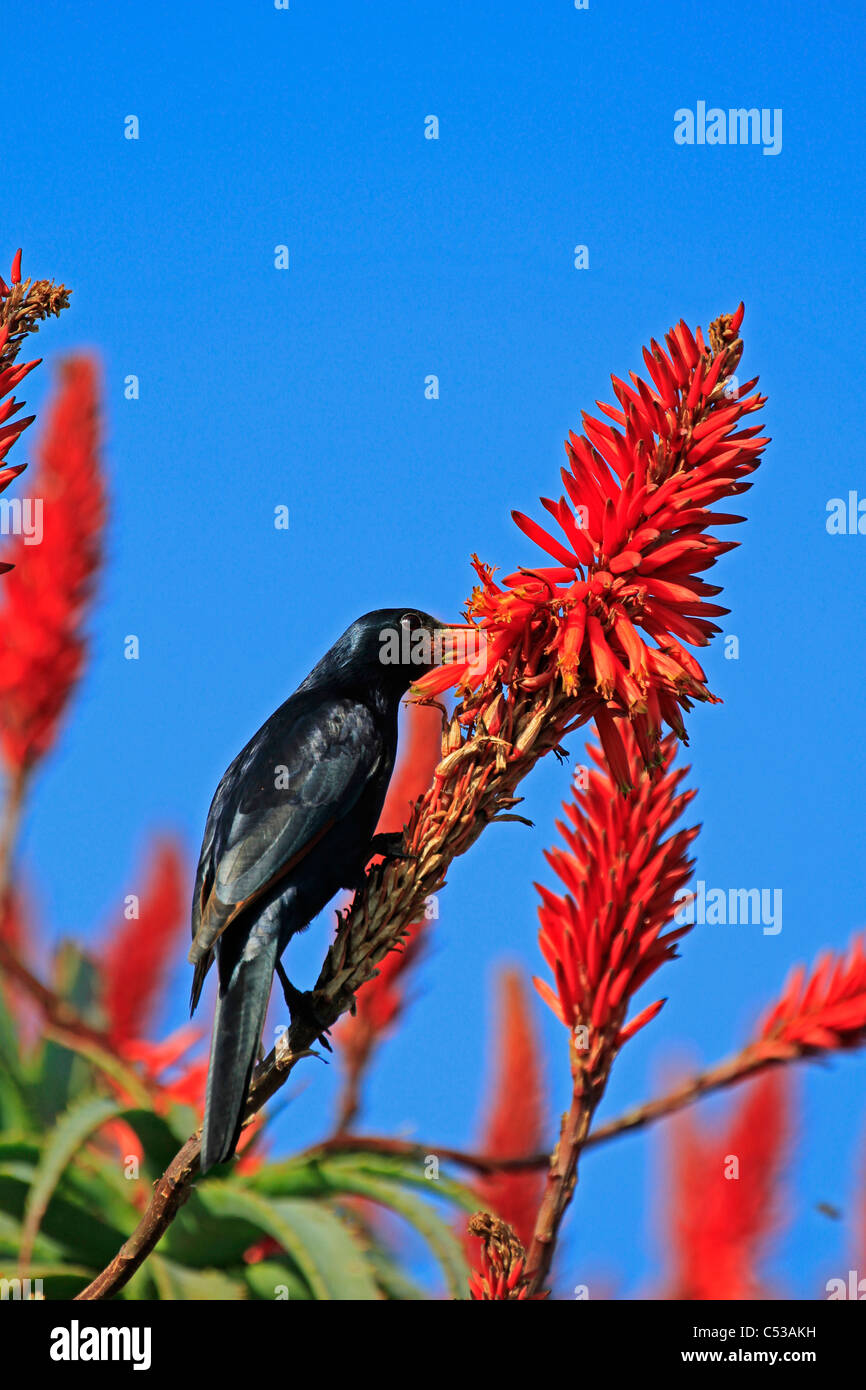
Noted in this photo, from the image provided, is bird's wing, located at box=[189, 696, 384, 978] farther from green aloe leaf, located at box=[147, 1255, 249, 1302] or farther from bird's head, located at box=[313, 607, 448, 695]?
green aloe leaf, located at box=[147, 1255, 249, 1302]

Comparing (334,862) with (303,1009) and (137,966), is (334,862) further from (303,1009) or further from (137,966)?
(137,966)

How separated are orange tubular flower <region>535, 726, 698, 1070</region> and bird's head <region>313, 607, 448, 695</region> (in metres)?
0.98

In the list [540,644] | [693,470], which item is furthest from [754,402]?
[540,644]

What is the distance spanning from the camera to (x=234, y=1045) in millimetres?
2957

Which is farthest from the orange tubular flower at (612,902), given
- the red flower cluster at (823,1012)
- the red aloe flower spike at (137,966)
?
the red aloe flower spike at (137,966)

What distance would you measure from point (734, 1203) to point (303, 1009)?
9.23 feet

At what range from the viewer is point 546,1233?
3.00 metres

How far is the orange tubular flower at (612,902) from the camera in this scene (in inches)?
128

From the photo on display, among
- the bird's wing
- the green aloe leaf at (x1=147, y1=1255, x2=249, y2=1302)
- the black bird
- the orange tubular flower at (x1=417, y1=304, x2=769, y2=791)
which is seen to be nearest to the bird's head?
the black bird

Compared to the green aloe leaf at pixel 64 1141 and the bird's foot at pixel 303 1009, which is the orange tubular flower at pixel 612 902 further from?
the green aloe leaf at pixel 64 1141

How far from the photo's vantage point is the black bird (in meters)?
3.35

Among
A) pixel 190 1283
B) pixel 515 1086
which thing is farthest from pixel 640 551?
pixel 515 1086

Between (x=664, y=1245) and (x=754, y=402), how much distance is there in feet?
11.9
